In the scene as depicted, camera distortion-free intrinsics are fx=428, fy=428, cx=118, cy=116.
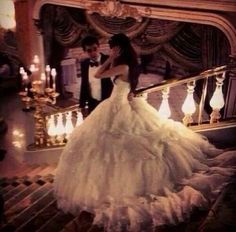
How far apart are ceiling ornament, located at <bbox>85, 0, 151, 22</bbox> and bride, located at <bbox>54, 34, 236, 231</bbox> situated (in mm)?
2635

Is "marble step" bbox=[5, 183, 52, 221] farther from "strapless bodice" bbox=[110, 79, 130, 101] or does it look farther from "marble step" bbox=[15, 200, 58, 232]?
"strapless bodice" bbox=[110, 79, 130, 101]

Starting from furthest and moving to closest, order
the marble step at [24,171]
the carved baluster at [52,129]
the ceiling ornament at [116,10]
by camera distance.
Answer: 1. the ceiling ornament at [116,10]
2. the carved baluster at [52,129]
3. the marble step at [24,171]

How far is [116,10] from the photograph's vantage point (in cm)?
763

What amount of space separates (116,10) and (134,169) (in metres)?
3.93

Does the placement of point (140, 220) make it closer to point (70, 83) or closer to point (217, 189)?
point (217, 189)

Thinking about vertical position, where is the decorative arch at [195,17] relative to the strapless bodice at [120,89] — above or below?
above

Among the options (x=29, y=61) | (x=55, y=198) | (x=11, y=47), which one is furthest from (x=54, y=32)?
(x=55, y=198)

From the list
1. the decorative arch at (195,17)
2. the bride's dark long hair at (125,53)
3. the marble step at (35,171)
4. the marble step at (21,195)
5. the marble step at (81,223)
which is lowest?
the marble step at (35,171)

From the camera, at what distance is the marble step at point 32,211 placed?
4.66 m

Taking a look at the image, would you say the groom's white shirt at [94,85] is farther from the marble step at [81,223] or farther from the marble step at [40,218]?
the marble step at [81,223]

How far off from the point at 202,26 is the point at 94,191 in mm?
3868

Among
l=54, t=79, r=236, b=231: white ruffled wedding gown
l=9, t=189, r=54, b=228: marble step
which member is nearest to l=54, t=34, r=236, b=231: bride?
l=54, t=79, r=236, b=231: white ruffled wedding gown

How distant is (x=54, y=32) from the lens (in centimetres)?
909

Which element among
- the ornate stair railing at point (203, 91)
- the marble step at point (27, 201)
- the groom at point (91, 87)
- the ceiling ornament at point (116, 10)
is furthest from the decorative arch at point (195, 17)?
the marble step at point (27, 201)
